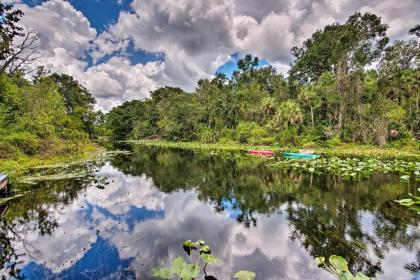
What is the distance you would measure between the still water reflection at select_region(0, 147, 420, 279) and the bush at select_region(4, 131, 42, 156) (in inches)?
279

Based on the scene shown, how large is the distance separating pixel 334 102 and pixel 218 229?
30.0 metres

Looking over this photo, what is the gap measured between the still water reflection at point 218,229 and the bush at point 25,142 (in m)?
7.09

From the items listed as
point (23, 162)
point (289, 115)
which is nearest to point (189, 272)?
point (23, 162)

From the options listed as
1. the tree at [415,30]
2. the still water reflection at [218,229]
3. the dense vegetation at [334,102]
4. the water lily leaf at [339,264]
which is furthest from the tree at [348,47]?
the water lily leaf at [339,264]

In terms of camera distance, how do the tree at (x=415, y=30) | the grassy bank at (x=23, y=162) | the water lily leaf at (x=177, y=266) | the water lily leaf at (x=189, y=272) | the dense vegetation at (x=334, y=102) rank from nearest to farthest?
the water lily leaf at (x=189, y=272), the water lily leaf at (x=177, y=266), the grassy bank at (x=23, y=162), the dense vegetation at (x=334, y=102), the tree at (x=415, y=30)

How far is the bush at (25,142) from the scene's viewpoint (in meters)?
15.7

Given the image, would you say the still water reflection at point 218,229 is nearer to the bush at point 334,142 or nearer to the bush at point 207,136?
the bush at point 334,142

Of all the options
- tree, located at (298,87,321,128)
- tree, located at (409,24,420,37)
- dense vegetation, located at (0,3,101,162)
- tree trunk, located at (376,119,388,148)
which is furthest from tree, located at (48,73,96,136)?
tree, located at (409,24,420,37)

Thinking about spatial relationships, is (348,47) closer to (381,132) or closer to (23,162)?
(381,132)

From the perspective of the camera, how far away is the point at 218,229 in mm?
6562

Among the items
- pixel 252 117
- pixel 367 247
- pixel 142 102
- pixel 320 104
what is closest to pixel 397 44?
pixel 320 104

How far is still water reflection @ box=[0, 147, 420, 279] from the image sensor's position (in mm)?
4617

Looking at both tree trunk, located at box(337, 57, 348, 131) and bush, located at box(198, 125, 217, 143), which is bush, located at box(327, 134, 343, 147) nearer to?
tree trunk, located at box(337, 57, 348, 131)

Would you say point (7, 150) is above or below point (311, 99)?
below
